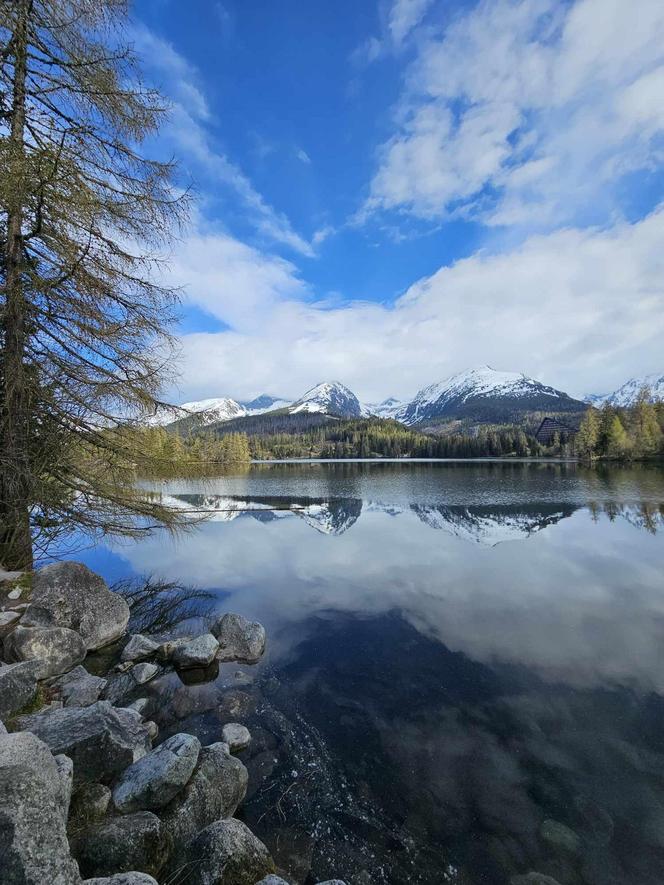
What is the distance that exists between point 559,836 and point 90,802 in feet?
17.8

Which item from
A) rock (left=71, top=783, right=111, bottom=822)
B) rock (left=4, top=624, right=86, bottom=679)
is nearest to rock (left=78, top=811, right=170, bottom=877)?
rock (left=71, top=783, right=111, bottom=822)

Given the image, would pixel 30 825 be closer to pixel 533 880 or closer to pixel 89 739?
pixel 89 739

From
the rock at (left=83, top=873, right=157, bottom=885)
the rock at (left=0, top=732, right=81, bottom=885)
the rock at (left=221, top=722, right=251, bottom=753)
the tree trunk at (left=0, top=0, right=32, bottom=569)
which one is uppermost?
the tree trunk at (left=0, top=0, right=32, bottom=569)

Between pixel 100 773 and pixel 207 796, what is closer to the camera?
pixel 100 773

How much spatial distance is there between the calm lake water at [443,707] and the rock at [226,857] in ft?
2.71

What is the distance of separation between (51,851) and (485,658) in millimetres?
8687

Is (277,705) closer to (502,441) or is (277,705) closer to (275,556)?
(275,556)

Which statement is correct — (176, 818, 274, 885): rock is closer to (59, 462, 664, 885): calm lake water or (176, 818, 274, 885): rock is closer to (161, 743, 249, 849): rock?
(161, 743, 249, 849): rock

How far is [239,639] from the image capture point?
953 centimetres

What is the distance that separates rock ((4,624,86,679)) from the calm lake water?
1946 mm

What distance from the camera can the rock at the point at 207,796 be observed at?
14.3 feet

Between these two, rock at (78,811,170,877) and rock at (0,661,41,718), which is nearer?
rock at (78,811,170,877)

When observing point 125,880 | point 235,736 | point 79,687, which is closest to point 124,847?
point 125,880

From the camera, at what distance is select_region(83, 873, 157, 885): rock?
2730 millimetres
